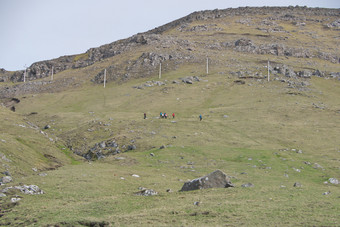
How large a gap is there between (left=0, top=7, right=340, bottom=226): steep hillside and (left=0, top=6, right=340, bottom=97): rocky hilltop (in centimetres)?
89

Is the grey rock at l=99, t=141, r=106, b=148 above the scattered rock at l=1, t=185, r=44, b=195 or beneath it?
beneath

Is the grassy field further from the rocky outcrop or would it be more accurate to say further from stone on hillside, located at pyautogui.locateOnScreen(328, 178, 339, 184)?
the rocky outcrop

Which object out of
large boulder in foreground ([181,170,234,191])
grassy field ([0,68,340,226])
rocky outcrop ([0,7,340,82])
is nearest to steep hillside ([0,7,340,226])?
grassy field ([0,68,340,226])

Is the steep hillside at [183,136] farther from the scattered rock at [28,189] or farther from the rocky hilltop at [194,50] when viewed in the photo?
the rocky hilltop at [194,50]

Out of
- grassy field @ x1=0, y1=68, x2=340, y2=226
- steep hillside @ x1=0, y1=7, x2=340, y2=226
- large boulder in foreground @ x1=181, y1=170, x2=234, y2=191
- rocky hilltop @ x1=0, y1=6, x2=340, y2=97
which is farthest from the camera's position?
rocky hilltop @ x1=0, y1=6, x2=340, y2=97

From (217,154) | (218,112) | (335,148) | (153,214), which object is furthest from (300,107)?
(153,214)

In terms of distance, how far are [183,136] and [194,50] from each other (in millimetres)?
95206

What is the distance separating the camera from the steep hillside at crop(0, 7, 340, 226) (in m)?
22.5

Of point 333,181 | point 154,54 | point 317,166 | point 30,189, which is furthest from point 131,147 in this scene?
point 154,54

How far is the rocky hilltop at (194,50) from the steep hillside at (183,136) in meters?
0.89

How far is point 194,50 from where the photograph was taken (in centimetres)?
15075

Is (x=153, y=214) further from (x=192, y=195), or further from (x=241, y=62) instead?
(x=241, y=62)

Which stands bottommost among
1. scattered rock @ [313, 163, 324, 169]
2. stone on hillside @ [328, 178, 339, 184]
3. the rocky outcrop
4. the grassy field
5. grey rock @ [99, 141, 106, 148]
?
scattered rock @ [313, 163, 324, 169]

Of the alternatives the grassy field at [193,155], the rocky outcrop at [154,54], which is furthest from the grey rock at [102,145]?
the rocky outcrop at [154,54]
